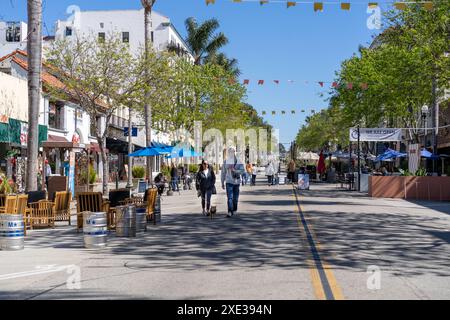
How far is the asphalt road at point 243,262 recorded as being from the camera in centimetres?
809

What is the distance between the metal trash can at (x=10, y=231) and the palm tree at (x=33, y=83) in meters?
6.04

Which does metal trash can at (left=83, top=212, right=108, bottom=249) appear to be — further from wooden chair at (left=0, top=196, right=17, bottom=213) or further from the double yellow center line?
the double yellow center line

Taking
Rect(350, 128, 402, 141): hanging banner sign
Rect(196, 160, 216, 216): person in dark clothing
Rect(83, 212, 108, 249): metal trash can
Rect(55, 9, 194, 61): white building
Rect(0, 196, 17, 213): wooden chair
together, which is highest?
Rect(55, 9, 194, 61): white building

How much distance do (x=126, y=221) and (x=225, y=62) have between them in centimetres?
4957

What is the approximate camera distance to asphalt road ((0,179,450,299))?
8.09 meters

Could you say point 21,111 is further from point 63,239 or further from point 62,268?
point 62,268

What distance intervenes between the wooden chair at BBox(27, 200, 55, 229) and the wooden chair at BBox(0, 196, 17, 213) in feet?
4.06

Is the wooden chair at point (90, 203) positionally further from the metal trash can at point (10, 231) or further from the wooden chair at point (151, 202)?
the metal trash can at point (10, 231)

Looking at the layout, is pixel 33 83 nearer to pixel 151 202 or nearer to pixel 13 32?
pixel 151 202

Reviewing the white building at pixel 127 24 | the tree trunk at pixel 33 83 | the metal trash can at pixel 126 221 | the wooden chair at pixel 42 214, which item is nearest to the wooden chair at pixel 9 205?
the wooden chair at pixel 42 214

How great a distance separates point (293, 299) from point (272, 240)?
18.7ft

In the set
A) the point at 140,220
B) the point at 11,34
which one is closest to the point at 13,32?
the point at 11,34

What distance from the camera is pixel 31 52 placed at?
18.6 metres

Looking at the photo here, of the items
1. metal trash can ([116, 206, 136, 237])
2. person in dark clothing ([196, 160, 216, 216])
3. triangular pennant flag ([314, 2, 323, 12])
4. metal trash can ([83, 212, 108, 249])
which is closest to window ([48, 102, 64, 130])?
person in dark clothing ([196, 160, 216, 216])
